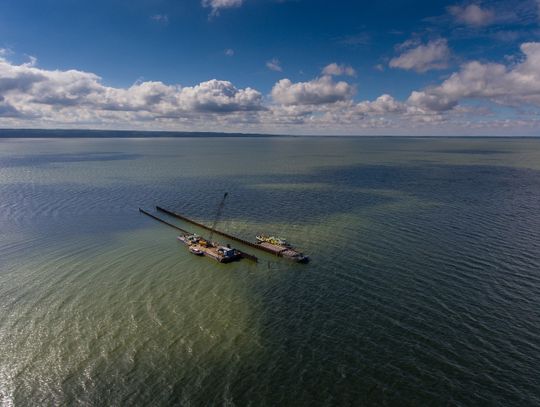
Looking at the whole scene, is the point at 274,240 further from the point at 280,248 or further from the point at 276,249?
the point at 276,249

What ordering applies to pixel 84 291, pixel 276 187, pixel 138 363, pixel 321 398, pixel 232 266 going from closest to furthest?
pixel 321 398 < pixel 138 363 < pixel 84 291 < pixel 232 266 < pixel 276 187

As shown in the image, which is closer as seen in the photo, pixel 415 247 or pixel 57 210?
pixel 415 247

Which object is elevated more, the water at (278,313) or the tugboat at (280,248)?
the tugboat at (280,248)

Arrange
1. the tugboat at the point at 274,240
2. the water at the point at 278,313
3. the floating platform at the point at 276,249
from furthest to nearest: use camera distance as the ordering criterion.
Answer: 1. the tugboat at the point at 274,240
2. the floating platform at the point at 276,249
3. the water at the point at 278,313

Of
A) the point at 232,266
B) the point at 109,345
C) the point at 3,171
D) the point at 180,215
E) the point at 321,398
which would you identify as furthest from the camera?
the point at 3,171

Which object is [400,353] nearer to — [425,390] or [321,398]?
[425,390]

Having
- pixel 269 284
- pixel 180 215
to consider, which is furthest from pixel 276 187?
pixel 269 284

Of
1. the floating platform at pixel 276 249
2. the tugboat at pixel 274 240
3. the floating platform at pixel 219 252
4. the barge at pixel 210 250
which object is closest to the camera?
the floating platform at pixel 276 249

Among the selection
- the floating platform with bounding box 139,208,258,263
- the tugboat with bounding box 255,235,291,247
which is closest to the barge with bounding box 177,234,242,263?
the floating platform with bounding box 139,208,258,263

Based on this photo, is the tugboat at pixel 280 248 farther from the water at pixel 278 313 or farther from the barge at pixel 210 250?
the barge at pixel 210 250

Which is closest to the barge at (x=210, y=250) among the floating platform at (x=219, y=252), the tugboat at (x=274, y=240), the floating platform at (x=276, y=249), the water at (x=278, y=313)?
the floating platform at (x=219, y=252)
